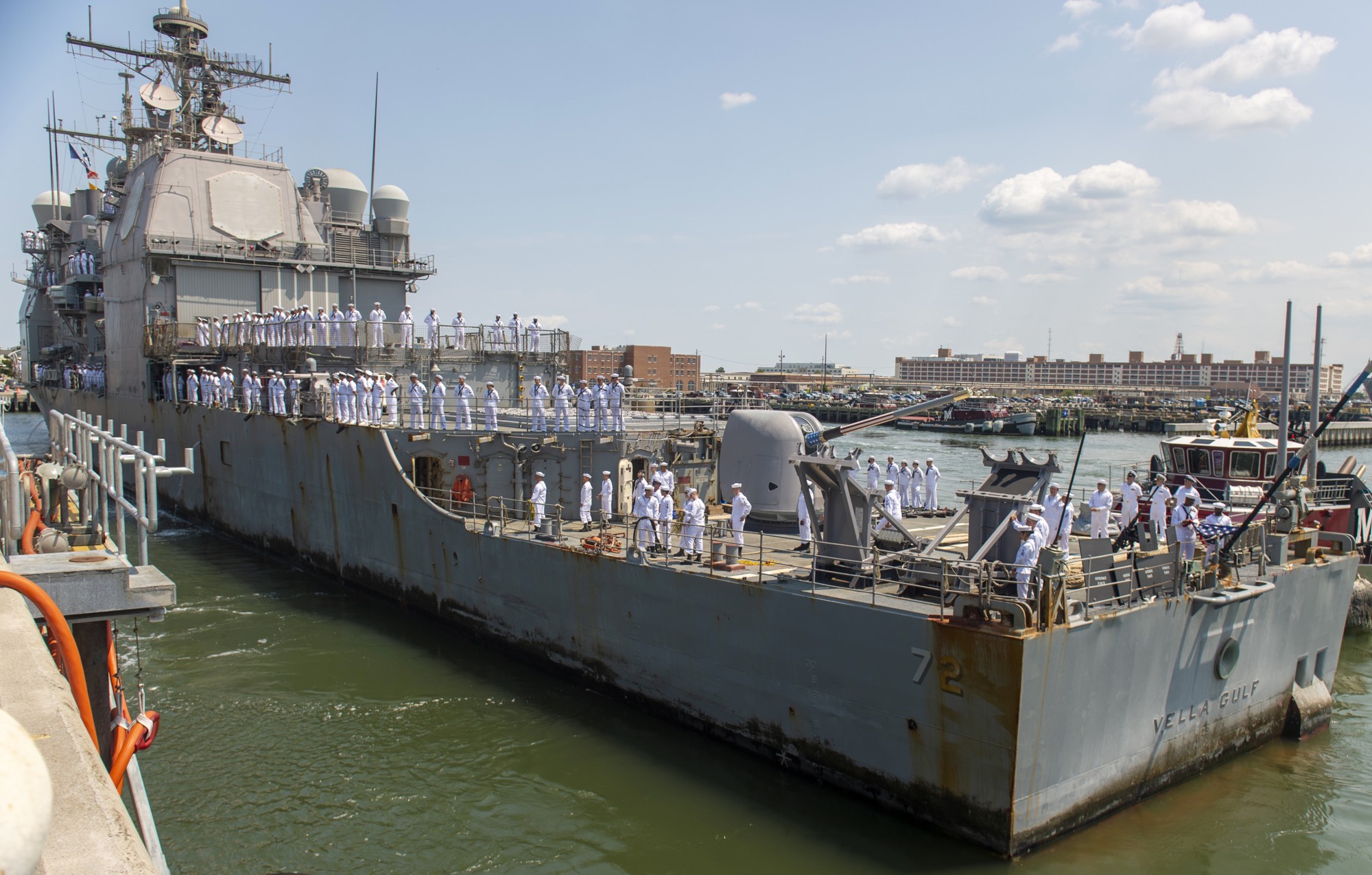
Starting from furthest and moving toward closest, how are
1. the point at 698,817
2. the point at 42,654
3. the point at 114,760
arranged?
the point at 698,817 < the point at 114,760 < the point at 42,654

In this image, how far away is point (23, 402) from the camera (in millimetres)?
82875

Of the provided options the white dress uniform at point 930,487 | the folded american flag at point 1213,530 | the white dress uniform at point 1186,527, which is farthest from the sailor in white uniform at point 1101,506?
the white dress uniform at point 930,487

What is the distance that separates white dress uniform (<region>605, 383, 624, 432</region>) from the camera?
59.7 feet

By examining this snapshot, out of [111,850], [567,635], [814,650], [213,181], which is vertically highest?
[213,181]

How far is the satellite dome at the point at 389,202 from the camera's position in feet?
105

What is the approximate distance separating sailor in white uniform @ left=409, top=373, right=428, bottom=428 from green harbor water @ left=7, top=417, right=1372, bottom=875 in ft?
17.2

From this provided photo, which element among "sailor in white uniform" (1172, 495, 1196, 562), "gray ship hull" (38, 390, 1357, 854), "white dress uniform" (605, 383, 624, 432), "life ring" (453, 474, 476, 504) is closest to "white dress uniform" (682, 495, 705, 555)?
"gray ship hull" (38, 390, 1357, 854)

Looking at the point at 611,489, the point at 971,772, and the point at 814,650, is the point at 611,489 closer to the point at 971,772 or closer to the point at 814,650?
the point at 814,650

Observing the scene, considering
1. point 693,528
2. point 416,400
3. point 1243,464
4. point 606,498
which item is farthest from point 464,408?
point 1243,464

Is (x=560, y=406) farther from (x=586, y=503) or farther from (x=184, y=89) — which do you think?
(x=184, y=89)

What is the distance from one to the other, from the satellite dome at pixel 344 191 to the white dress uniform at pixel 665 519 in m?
24.4

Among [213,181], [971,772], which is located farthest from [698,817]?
[213,181]

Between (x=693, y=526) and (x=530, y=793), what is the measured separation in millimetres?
4402

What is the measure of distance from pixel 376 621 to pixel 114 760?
12908mm
